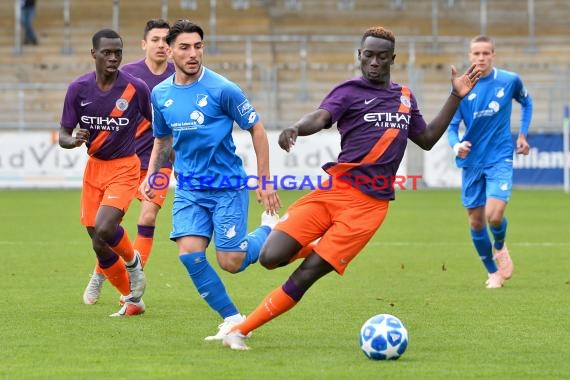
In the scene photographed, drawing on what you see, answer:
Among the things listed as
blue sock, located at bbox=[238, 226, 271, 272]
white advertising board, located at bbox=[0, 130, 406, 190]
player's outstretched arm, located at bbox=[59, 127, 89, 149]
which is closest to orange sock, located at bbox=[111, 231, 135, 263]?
player's outstretched arm, located at bbox=[59, 127, 89, 149]

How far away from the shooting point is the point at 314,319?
9383 millimetres

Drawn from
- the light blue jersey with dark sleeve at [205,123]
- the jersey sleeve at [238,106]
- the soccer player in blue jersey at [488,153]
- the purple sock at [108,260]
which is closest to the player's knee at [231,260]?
the light blue jersey with dark sleeve at [205,123]

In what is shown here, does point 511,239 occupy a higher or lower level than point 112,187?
lower

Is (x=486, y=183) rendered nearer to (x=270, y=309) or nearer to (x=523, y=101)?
(x=523, y=101)

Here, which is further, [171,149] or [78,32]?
[78,32]

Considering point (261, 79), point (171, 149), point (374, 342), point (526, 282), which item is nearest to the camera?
point (374, 342)

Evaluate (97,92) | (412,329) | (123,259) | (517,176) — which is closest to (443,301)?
(412,329)

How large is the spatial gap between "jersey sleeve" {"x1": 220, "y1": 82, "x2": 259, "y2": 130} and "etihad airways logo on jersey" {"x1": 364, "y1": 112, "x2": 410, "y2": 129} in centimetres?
84

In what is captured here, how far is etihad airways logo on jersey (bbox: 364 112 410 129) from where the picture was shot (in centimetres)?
807

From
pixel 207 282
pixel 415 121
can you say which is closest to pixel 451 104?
pixel 415 121

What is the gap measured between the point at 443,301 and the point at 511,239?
22.0 ft

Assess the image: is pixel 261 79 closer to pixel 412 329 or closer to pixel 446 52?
pixel 446 52

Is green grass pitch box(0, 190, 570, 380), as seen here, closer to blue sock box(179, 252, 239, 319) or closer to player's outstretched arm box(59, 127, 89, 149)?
blue sock box(179, 252, 239, 319)

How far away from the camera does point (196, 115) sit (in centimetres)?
834
